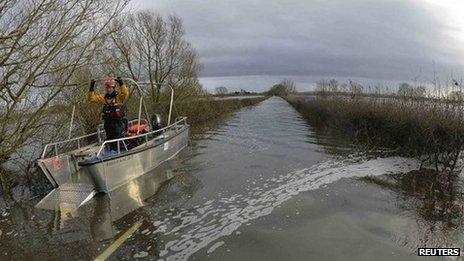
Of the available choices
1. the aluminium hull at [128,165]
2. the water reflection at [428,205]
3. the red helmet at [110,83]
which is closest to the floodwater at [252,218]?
the water reflection at [428,205]

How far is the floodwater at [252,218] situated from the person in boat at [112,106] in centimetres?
144

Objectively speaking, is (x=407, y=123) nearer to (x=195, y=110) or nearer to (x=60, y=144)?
(x=60, y=144)

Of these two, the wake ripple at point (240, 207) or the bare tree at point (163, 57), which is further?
the bare tree at point (163, 57)

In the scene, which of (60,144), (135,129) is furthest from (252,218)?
(60,144)

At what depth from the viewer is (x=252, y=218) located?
810 centimetres

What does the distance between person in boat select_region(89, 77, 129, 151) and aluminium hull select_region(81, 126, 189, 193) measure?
747mm

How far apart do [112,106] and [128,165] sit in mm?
1576

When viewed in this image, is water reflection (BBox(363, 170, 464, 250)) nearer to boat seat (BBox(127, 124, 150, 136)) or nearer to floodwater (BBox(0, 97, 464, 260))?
floodwater (BBox(0, 97, 464, 260))

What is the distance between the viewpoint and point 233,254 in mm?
6387

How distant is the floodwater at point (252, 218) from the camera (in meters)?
6.57

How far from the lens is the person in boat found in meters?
10.8

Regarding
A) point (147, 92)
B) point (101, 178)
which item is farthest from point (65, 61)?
point (147, 92)

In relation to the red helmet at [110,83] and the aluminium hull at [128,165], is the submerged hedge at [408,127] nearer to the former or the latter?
the aluminium hull at [128,165]

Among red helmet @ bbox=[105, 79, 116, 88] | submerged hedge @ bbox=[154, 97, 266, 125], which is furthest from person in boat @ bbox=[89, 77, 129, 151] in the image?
submerged hedge @ bbox=[154, 97, 266, 125]
